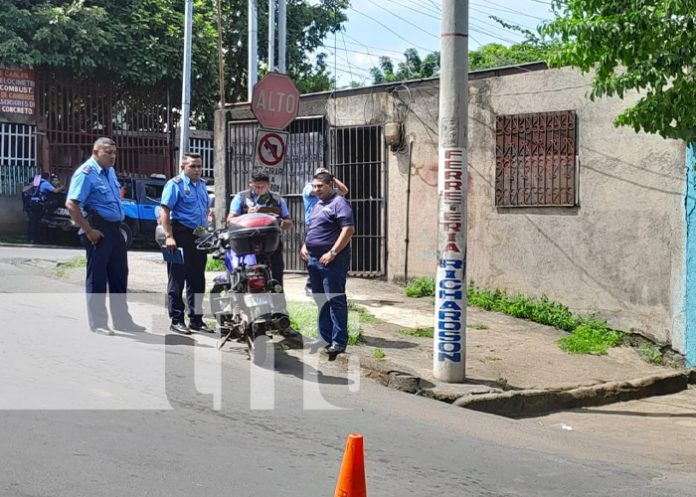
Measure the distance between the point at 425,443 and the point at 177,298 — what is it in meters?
3.86

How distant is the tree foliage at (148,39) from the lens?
78.8 ft

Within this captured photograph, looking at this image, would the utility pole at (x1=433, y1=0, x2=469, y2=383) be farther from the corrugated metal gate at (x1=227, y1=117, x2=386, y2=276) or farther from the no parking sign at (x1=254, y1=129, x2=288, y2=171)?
the corrugated metal gate at (x1=227, y1=117, x2=386, y2=276)

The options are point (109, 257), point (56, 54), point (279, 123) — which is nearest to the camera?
point (109, 257)

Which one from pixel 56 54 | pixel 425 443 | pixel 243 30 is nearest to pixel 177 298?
pixel 425 443

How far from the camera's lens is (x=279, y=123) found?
9.52 meters

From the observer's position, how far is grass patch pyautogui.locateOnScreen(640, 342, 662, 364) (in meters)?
10.1

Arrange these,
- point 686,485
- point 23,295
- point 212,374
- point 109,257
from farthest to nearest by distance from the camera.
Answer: point 23,295, point 109,257, point 212,374, point 686,485

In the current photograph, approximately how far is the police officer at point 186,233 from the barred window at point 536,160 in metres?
4.39

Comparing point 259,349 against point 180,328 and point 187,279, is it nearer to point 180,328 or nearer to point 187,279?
point 180,328

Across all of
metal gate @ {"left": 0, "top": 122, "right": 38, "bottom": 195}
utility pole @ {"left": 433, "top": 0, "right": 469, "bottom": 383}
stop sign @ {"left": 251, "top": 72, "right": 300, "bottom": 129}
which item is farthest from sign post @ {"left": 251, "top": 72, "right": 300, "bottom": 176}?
metal gate @ {"left": 0, "top": 122, "right": 38, "bottom": 195}

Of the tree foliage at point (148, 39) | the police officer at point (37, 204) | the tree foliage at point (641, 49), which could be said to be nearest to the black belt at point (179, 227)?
the tree foliage at point (641, 49)

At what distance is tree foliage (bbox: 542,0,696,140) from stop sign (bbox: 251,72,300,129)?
290 cm

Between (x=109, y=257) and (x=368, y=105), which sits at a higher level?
(x=368, y=105)

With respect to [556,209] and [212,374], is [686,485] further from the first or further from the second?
[556,209]
